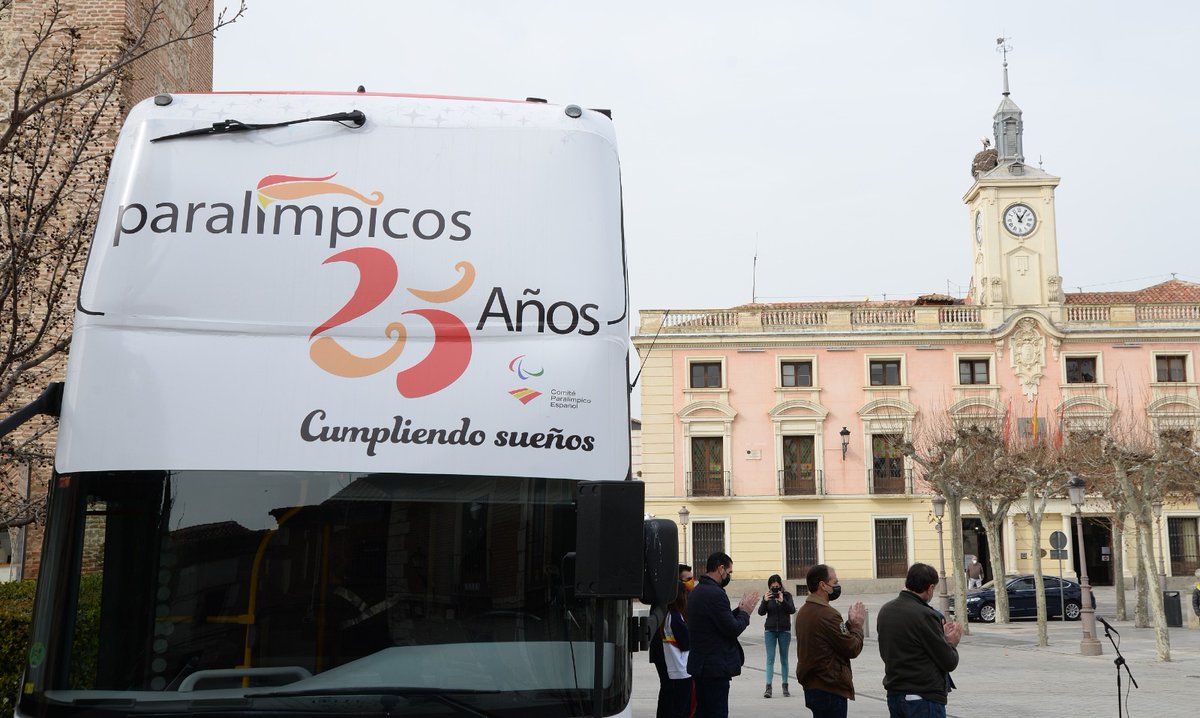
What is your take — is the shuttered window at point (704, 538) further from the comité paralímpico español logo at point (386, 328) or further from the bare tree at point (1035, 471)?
the comité paralímpico español logo at point (386, 328)

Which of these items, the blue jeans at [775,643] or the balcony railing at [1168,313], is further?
the balcony railing at [1168,313]

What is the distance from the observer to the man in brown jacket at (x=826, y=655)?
760 cm

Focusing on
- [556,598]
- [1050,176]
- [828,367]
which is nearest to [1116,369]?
[1050,176]

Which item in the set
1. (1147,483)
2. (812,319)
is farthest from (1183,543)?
(1147,483)

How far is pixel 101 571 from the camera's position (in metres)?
4.25

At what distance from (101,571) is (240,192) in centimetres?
156

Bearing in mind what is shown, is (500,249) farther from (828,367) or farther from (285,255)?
(828,367)

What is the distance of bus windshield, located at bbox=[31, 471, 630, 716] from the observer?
159 inches

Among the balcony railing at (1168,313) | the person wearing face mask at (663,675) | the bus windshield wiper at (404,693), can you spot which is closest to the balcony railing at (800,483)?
the balcony railing at (1168,313)

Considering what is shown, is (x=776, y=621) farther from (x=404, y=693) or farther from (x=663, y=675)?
(x=404, y=693)

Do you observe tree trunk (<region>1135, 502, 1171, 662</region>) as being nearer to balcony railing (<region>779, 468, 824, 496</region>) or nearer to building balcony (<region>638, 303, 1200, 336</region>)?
balcony railing (<region>779, 468, 824, 496</region>)

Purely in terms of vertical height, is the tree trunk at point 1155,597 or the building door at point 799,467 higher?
the building door at point 799,467

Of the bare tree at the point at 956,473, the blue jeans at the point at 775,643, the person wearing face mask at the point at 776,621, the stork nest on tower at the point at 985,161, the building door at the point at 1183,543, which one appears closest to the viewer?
the person wearing face mask at the point at 776,621

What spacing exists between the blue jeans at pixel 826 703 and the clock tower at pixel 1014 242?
4215cm
